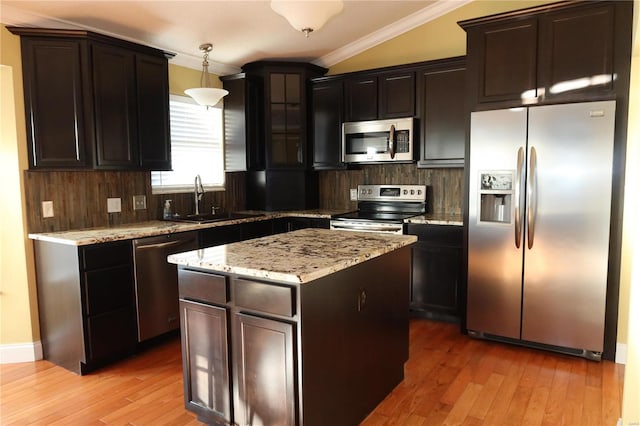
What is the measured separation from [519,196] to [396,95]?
5.29 ft

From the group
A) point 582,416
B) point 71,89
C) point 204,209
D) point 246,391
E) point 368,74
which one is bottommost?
point 582,416

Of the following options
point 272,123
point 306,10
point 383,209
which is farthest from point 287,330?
point 272,123

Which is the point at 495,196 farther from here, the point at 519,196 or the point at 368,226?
the point at 368,226

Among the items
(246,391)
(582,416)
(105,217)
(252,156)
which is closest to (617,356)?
(582,416)

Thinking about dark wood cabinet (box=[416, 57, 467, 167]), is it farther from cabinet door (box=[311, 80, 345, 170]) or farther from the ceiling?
cabinet door (box=[311, 80, 345, 170])

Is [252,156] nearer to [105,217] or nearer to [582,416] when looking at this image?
[105,217]

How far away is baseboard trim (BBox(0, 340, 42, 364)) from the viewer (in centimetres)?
315

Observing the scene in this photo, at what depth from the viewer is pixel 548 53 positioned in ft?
9.99

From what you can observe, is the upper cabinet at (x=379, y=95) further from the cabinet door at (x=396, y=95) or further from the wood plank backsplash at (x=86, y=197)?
the wood plank backsplash at (x=86, y=197)

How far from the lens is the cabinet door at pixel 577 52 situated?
287cm

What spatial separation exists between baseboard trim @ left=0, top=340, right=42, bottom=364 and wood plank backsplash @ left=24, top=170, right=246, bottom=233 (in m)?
0.84

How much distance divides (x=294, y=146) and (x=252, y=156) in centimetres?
46

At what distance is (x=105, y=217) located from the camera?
11.8ft

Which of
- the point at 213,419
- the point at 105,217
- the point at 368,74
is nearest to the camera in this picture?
the point at 213,419
